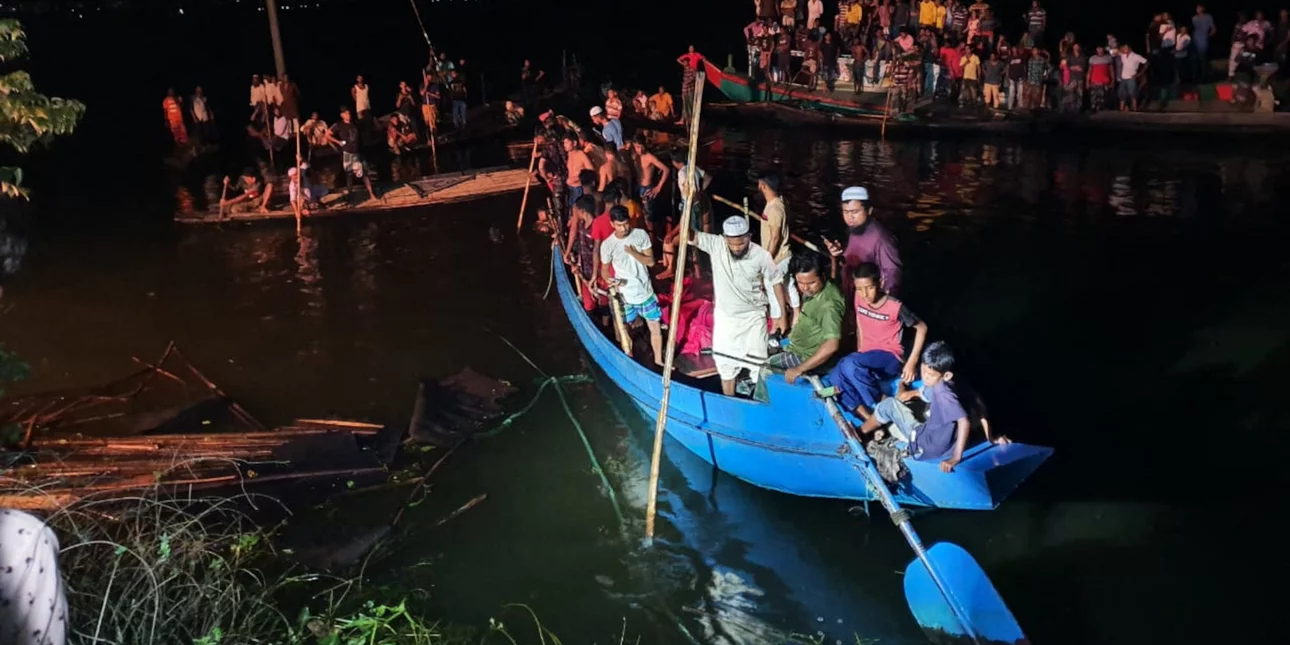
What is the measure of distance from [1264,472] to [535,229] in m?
13.4

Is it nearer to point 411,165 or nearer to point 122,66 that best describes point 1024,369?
point 411,165

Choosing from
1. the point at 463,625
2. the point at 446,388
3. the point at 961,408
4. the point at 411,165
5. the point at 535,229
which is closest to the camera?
the point at 961,408

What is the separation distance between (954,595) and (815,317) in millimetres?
2532

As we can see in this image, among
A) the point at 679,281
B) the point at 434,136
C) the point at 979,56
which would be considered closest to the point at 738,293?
the point at 679,281

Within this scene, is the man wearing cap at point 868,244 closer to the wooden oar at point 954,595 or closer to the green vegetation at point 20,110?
the wooden oar at point 954,595

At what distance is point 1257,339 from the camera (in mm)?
12406

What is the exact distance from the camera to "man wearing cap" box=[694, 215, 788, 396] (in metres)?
8.54

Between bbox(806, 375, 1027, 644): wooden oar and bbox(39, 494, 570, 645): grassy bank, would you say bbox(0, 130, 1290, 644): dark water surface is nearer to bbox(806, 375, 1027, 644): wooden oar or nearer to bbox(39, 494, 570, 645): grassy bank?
bbox(806, 375, 1027, 644): wooden oar

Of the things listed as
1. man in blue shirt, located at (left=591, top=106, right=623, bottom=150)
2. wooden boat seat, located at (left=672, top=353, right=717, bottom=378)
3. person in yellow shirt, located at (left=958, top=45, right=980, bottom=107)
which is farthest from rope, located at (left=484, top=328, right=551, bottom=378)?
person in yellow shirt, located at (left=958, top=45, right=980, bottom=107)

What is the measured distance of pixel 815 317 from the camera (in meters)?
8.23

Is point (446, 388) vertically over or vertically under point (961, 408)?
under

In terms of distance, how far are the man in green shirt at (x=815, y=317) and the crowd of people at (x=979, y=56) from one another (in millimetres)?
19303

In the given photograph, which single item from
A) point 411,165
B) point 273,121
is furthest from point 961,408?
point 273,121

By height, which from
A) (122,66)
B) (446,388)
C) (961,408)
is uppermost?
(122,66)
